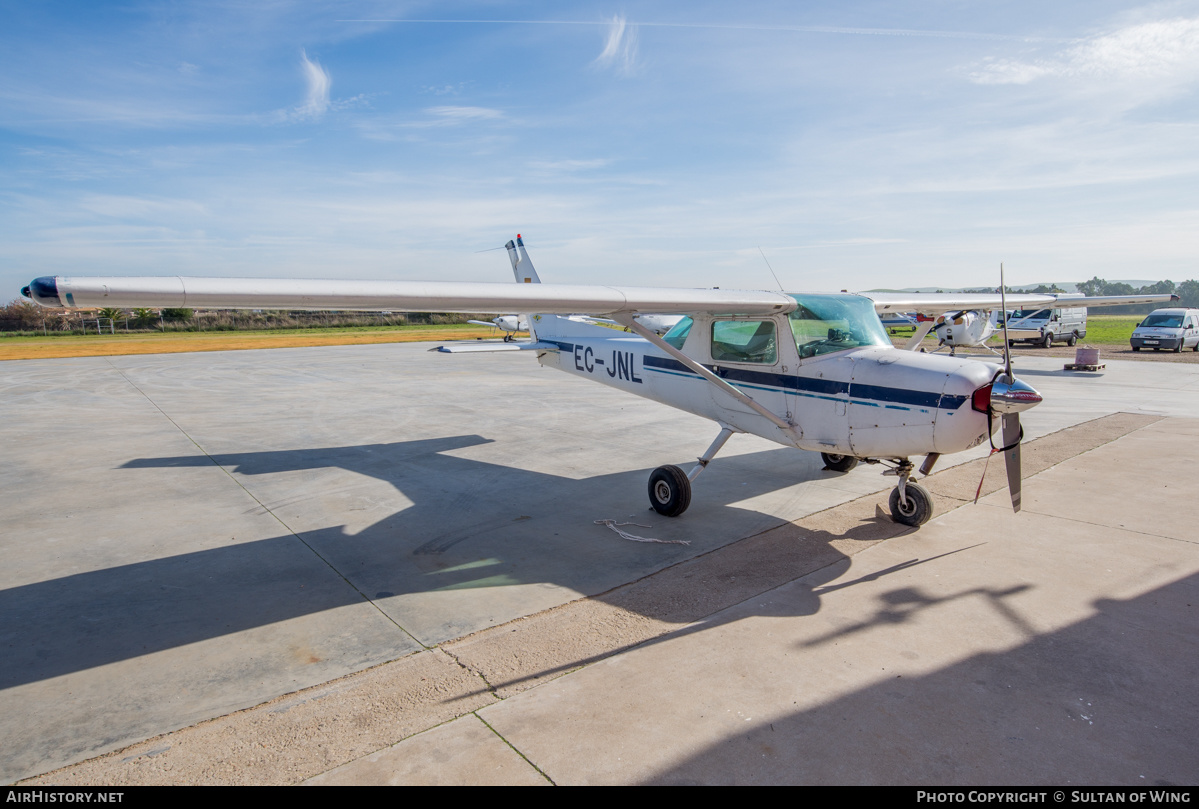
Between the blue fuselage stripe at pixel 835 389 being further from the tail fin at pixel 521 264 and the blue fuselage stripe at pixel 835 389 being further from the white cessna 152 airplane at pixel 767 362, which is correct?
the tail fin at pixel 521 264

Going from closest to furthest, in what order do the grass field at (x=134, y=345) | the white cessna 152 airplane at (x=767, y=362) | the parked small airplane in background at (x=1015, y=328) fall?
1. the white cessna 152 airplane at (x=767, y=362)
2. the parked small airplane in background at (x=1015, y=328)
3. the grass field at (x=134, y=345)

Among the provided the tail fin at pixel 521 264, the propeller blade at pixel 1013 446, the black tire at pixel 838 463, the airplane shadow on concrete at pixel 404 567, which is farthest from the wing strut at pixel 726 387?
the tail fin at pixel 521 264

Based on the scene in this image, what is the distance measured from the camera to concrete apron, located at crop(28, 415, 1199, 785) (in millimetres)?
3219

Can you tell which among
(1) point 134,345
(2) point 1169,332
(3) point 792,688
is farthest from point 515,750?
(1) point 134,345

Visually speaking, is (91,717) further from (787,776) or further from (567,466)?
(567,466)

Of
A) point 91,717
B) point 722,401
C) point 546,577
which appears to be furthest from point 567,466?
point 91,717

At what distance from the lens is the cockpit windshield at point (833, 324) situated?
6559 mm

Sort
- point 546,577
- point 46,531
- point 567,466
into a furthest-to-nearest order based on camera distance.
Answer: point 567,466 → point 46,531 → point 546,577

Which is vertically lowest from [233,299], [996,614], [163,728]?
[996,614]

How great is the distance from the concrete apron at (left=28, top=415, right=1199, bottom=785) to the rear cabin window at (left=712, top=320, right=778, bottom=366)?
2134mm

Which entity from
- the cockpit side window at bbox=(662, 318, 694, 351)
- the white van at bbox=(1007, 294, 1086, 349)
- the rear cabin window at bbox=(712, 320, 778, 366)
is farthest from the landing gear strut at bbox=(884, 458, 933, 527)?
the white van at bbox=(1007, 294, 1086, 349)

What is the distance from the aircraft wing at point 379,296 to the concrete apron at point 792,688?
7.88 ft

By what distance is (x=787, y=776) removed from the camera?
10.3 feet
